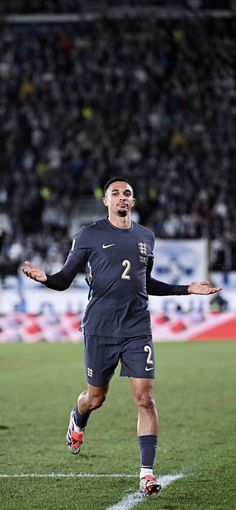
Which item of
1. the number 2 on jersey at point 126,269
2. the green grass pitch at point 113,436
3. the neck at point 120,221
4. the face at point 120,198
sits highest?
the face at point 120,198

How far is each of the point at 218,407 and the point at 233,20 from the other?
2880 cm

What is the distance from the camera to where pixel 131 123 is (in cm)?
3766

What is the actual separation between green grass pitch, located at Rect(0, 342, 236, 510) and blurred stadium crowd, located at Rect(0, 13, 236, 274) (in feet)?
44.2

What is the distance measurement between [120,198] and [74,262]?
572mm

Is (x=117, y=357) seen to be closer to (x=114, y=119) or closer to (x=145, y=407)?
(x=145, y=407)

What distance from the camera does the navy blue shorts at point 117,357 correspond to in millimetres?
7648

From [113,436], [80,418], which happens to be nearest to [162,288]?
[80,418]

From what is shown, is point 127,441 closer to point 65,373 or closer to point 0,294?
point 65,373

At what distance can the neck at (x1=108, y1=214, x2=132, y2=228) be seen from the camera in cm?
780

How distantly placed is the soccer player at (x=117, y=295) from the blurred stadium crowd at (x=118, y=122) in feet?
74.7

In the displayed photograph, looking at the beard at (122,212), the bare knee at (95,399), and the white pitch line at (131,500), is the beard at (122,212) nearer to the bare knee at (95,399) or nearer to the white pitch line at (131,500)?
the bare knee at (95,399)

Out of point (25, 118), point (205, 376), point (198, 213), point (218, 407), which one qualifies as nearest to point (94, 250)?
point (218, 407)

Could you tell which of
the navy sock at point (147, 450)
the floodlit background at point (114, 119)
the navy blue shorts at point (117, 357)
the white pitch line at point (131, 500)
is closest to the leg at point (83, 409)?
the navy blue shorts at point (117, 357)

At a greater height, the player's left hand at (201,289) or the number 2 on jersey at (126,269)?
the number 2 on jersey at (126,269)
